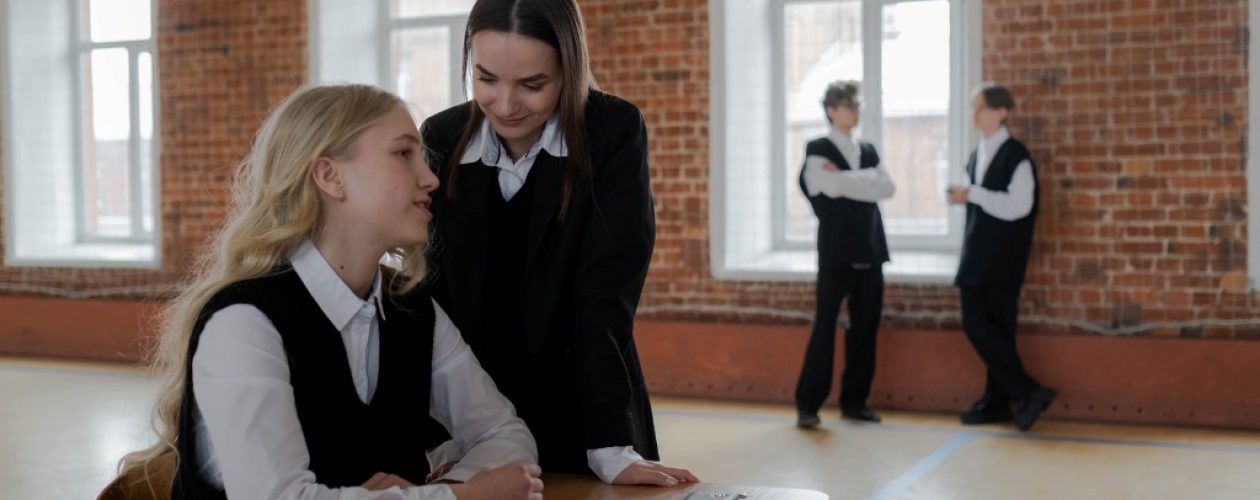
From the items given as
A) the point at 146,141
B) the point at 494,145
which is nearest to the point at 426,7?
the point at 146,141

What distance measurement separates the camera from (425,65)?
27.5 ft

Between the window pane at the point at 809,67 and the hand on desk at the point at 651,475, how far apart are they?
206 inches

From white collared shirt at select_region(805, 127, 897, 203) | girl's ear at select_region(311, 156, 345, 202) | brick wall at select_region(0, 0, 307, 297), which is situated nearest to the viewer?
girl's ear at select_region(311, 156, 345, 202)

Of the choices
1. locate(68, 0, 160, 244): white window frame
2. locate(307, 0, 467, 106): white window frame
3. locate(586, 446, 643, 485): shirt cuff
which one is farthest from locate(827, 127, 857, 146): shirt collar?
locate(68, 0, 160, 244): white window frame

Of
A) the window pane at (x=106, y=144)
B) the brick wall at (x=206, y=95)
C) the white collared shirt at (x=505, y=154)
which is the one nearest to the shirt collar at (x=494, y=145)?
the white collared shirt at (x=505, y=154)

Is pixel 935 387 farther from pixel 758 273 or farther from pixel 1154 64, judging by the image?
pixel 1154 64

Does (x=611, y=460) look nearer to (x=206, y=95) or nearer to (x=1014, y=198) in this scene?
(x=1014, y=198)

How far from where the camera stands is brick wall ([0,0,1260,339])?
5984 millimetres

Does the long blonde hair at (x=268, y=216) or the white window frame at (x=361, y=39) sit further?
the white window frame at (x=361, y=39)

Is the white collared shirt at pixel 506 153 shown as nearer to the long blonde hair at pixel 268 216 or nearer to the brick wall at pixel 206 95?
the long blonde hair at pixel 268 216

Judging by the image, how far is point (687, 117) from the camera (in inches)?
277

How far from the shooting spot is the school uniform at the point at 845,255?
6.18m

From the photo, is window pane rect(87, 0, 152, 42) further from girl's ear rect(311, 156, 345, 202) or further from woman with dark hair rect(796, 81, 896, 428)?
girl's ear rect(311, 156, 345, 202)

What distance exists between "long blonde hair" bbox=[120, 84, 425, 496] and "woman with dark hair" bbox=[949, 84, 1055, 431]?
448 cm
